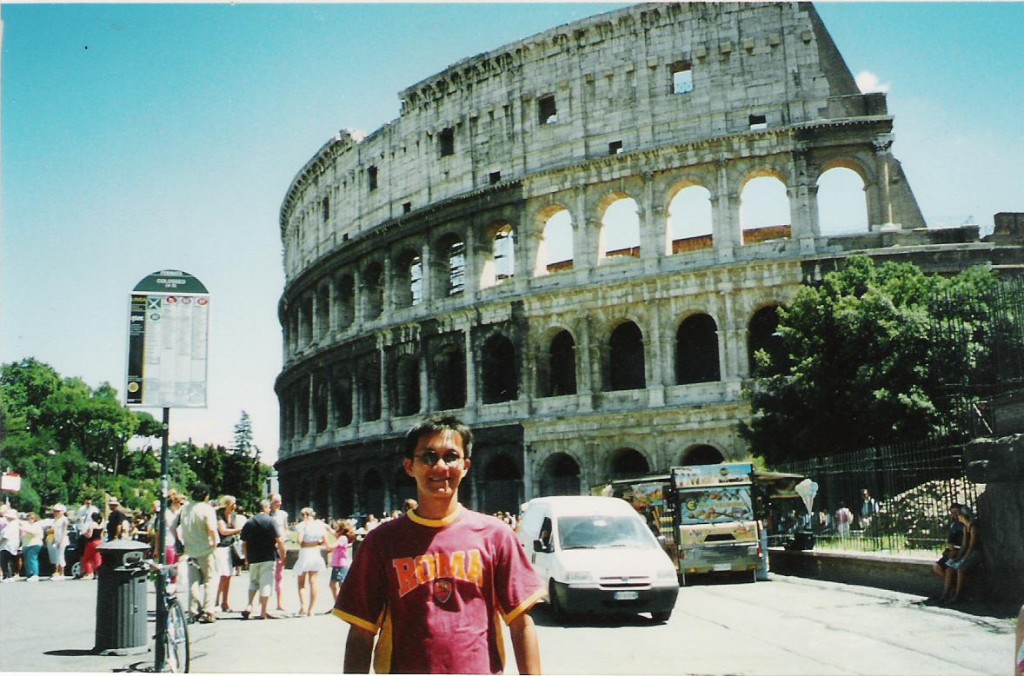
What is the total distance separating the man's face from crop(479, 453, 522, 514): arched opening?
25.6 m

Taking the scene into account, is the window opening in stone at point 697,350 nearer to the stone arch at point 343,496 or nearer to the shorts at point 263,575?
the stone arch at point 343,496

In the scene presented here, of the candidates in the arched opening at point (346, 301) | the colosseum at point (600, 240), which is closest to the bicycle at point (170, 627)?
the colosseum at point (600, 240)

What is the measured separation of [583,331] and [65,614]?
18.5 m

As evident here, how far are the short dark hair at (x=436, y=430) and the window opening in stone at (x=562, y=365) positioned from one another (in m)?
26.1

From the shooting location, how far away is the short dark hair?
133 inches

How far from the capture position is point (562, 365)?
30.0 meters

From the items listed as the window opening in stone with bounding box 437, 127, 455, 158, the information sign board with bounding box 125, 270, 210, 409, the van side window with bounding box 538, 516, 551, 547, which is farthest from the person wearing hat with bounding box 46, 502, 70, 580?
the window opening in stone with bounding box 437, 127, 455, 158

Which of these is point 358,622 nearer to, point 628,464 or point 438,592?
point 438,592

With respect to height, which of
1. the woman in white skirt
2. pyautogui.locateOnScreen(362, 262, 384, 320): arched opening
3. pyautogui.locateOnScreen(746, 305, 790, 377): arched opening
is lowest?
the woman in white skirt

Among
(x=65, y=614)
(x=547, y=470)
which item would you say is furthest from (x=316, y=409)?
(x=65, y=614)

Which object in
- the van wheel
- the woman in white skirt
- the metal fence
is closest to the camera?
the van wheel

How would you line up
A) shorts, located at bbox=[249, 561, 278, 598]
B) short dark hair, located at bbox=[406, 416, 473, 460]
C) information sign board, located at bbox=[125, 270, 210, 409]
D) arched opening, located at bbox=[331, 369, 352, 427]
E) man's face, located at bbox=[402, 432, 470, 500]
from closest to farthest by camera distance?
man's face, located at bbox=[402, 432, 470, 500]
short dark hair, located at bbox=[406, 416, 473, 460]
information sign board, located at bbox=[125, 270, 210, 409]
shorts, located at bbox=[249, 561, 278, 598]
arched opening, located at bbox=[331, 369, 352, 427]

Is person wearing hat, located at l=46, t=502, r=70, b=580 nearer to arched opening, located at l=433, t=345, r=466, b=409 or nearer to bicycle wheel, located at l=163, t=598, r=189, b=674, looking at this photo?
bicycle wheel, located at l=163, t=598, r=189, b=674

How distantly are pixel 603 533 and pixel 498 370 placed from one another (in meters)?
19.6
